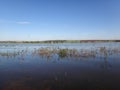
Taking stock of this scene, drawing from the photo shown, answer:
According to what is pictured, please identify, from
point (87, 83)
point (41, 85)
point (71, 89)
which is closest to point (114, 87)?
point (87, 83)

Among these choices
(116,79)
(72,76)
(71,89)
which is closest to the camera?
(71,89)

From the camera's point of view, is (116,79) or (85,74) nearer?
(116,79)

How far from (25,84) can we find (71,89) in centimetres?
304

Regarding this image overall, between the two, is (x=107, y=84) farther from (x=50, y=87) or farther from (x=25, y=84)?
(x=25, y=84)

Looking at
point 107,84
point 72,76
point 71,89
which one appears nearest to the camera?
point 71,89

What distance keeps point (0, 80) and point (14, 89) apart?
94.0 inches

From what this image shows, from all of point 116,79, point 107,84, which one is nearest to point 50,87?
point 107,84

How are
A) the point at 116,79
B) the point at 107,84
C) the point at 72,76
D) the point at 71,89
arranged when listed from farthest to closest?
the point at 72,76 < the point at 116,79 < the point at 107,84 < the point at 71,89

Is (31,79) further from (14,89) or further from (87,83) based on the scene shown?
(87,83)

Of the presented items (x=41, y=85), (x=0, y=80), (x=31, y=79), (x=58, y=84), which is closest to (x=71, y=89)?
(x=58, y=84)

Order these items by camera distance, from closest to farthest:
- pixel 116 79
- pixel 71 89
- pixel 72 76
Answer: pixel 71 89
pixel 116 79
pixel 72 76

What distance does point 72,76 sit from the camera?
1183 cm

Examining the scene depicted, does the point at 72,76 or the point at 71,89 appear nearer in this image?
the point at 71,89

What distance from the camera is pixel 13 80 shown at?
37.0ft
